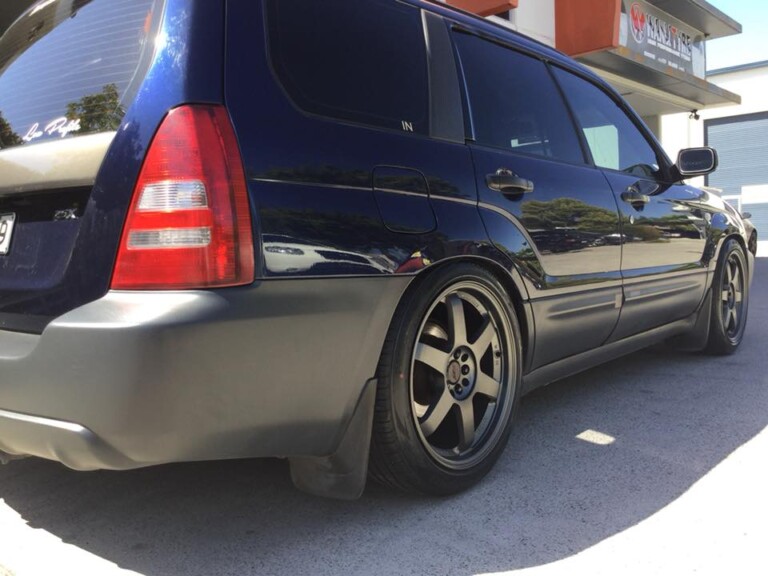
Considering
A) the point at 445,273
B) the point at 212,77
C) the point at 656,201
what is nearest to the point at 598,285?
the point at 656,201

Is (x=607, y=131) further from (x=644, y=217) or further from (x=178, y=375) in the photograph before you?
(x=178, y=375)

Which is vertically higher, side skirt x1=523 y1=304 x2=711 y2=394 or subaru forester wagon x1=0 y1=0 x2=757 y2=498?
subaru forester wagon x1=0 y1=0 x2=757 y2=498

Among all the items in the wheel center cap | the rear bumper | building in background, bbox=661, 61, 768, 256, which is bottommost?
the wheel center cap

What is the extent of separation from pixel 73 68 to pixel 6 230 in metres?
0.53

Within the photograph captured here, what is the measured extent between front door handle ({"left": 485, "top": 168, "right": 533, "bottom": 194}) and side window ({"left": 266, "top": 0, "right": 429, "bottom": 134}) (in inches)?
13.4

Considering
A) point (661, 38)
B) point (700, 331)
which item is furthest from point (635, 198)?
point (661, 38)

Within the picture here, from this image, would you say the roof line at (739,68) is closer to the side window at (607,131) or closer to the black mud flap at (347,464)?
the side window at (607,131)

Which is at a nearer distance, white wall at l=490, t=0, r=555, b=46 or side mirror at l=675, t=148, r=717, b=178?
side mirror at l=675, t=148, r=717, b=178

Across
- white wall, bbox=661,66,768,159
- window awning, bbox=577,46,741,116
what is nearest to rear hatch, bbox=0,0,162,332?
window awning, bbox=577,46,741,116

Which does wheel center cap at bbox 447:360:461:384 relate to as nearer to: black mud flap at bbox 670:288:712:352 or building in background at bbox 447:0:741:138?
black mud flap at bbox 670:288:712:352

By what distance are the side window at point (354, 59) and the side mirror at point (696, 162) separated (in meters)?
2.27

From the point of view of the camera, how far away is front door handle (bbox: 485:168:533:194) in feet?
8.12

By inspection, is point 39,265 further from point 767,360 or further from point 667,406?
point 767,360

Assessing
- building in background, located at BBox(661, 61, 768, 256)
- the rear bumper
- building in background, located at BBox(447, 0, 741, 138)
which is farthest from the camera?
building in background, located at BBox(661, 61, 768, 256)
